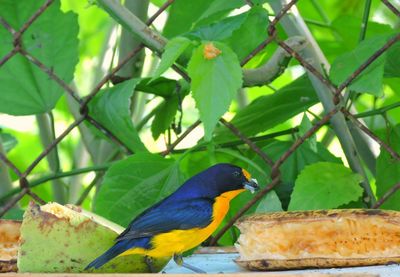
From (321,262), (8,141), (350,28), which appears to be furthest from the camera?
(8,141)

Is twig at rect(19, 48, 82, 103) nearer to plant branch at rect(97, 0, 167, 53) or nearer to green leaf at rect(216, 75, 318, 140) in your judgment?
plant branch at rect(97, 0, 167, 53)

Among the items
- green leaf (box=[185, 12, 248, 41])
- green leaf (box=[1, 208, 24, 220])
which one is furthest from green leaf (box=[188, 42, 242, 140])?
green leaf (box=[1, 208, 24, 220])

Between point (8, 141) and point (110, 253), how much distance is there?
0.86m

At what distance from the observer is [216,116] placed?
1.15 metres

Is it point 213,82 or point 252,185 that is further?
point 252,185

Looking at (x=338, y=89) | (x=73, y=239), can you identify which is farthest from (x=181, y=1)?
(x=73, y=239)

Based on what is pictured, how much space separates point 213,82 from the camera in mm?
1163

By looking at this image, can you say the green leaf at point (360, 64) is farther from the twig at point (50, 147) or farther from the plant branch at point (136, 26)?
the twig at point (50, 147)

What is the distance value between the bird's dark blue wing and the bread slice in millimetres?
250

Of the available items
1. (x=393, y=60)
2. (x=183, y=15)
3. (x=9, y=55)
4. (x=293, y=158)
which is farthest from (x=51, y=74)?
(x=393, y=60)

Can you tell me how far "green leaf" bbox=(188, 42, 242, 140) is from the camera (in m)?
1.15

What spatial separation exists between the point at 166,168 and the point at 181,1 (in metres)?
0.33

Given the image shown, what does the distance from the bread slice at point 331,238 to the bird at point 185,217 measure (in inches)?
5.6

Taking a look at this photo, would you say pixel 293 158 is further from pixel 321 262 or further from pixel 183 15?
pixel 321 262
